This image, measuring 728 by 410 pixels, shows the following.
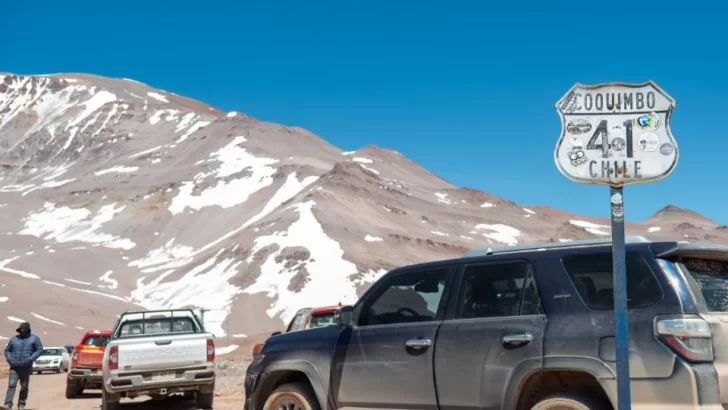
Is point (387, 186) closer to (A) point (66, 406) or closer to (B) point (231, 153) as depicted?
(B) point (231, 153)

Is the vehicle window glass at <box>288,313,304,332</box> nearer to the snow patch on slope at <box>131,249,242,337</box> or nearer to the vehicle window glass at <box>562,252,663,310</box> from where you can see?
the vehicle window glass at <box>562,252,663,310</box>

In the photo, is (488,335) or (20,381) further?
Answer: (20,381)

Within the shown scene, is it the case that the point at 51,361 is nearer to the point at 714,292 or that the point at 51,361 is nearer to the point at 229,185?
the point at 714,292

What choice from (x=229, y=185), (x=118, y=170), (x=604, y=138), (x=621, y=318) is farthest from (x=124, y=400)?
(x=118, y=170)

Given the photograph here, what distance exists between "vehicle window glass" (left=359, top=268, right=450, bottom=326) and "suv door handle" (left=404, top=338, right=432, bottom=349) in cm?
24

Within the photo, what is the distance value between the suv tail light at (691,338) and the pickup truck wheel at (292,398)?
3.66m

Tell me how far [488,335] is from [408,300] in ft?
3.79

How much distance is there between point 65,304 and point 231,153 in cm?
6476

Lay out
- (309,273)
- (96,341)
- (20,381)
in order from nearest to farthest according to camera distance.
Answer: (20,381) → (96,341) → (309,273)

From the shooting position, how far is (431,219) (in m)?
104

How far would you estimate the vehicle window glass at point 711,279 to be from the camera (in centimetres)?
622

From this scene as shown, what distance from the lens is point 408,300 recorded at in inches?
313

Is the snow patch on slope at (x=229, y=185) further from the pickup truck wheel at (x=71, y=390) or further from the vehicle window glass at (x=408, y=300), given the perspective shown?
the vehicle window glass at (x=408, y=300)

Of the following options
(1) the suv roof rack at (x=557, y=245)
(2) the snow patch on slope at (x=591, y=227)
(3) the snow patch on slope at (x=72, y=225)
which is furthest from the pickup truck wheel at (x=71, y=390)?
(2) the snow patch on slope at (x=591, y=227)
